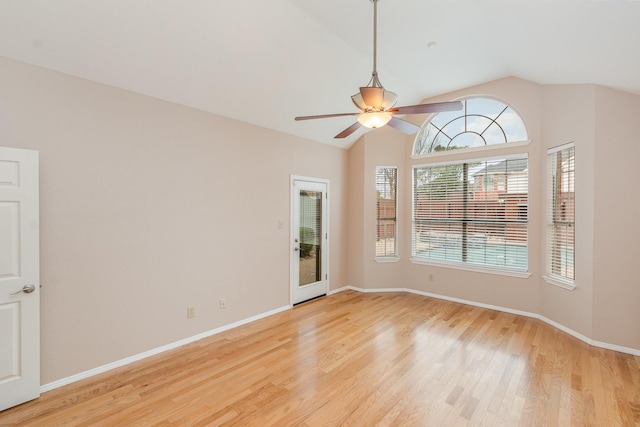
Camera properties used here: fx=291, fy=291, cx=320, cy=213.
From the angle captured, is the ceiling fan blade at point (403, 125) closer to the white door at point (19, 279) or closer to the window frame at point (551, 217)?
the window frame at point (551, 217)

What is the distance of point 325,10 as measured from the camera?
2.85m

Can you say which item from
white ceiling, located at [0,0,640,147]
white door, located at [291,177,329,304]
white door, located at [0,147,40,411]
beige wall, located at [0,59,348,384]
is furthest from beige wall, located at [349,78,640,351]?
white door, located at [0,147,40,411]

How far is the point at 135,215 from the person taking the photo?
3.09 meters

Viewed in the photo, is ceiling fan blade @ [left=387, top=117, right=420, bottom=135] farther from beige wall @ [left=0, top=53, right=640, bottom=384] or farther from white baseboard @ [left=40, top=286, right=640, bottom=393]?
white baseboard @ [left=40, top=286, right=640, bottom=393]

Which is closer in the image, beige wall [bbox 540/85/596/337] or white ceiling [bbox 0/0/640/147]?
white ceiling [bbox 0/0/640/147]

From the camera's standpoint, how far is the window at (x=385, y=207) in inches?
223

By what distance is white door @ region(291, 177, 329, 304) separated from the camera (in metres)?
4.88

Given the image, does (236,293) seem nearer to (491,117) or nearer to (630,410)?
(630,410)

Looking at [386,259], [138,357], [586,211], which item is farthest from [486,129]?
[138,357]

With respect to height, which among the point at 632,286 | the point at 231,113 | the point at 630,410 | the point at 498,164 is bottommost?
the point at 630,410

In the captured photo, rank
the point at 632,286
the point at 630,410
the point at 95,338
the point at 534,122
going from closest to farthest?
1. the point at 630,410
2. the point at 95,338
3. the point at 632,286
4. the point at 534,122

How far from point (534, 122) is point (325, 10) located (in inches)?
136

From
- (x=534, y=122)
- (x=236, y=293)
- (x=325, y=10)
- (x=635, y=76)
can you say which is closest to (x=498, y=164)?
(x=534, y=122)

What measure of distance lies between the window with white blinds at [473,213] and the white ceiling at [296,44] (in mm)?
1488
